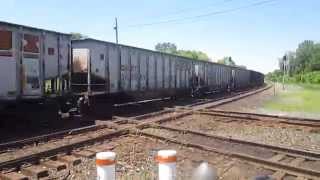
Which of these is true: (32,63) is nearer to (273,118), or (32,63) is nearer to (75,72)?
(75,72)

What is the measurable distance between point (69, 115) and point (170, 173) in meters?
12.7

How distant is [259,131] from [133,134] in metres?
4.56

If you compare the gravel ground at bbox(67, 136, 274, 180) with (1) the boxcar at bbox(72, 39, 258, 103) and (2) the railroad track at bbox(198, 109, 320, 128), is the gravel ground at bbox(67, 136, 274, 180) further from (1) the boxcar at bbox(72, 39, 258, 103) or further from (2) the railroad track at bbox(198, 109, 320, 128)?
(1) the boxcar at bbox(72, 39, 258, 103)

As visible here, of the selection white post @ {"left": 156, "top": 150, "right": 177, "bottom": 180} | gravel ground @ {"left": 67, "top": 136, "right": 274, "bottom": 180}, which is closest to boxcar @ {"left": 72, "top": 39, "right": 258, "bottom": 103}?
gravel ground @ {"left": 67, "top": 136, "right": 274, "bottom": 180}

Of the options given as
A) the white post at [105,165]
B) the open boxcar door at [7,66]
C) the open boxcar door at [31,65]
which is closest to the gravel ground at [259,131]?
the open boxcar door at [31,65]

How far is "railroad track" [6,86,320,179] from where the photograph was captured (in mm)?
7656

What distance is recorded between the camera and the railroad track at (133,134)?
7656 millimetres

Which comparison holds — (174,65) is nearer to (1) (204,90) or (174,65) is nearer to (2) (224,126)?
(1) (204,90)

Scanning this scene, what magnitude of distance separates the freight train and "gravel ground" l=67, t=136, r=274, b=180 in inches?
174

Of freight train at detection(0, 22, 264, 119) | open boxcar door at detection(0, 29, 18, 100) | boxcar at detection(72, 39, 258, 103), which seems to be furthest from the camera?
boxcar at detection(72, 39, 258, 103)

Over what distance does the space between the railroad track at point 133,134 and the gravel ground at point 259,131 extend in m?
1.07

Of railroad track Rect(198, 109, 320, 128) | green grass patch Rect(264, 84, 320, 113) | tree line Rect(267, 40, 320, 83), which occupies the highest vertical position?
tree line Rect(267, 40, 320, 83)

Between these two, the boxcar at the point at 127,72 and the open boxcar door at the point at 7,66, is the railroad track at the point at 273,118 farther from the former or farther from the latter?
the open boxcar door at the point at 7,66

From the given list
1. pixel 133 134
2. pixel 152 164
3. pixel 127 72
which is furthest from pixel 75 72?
pixel 152 164
